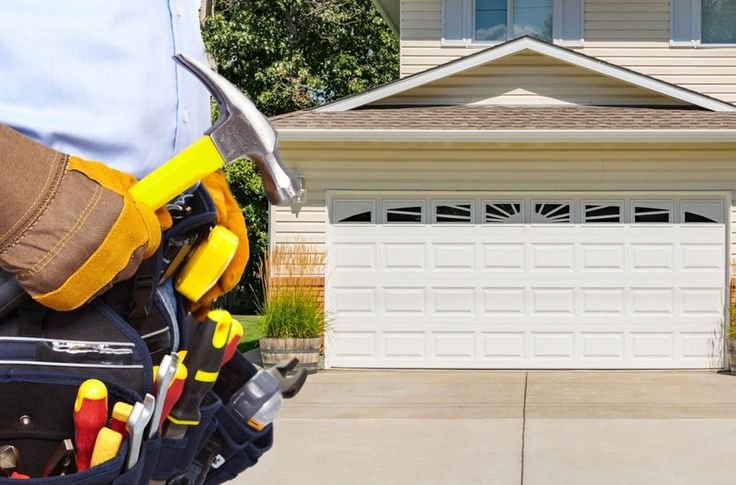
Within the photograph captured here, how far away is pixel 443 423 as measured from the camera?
10.5m

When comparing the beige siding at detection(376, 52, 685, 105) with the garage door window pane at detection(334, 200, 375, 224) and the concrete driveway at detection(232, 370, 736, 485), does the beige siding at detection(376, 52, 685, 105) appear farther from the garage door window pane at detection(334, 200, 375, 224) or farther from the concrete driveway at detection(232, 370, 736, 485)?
the concrete driveway at detection(232, 370, 736, 485)

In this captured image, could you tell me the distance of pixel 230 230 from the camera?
6.88 ft

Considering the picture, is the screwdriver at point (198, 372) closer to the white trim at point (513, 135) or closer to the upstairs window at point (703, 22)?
the white trim at point (513, 135)

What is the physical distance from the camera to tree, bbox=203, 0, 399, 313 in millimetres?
24422

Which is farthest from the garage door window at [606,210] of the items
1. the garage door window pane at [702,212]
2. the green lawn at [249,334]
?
the green lawn at [249,334]

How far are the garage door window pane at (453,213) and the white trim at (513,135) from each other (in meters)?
0.82

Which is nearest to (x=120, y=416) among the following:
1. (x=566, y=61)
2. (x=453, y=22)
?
(x=566, y=61)

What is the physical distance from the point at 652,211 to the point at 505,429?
492 cm

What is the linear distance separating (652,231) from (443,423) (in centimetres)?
468

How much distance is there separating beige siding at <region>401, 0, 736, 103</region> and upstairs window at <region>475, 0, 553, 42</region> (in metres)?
0.36

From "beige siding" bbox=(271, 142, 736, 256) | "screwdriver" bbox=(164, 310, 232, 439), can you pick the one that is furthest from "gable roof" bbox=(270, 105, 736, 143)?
"screwdriver" bbox=(164, 310, 232, 439)

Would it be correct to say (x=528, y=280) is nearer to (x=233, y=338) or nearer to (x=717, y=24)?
(x=717, y=24)

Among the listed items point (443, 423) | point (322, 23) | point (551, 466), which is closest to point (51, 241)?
point (551, 466)

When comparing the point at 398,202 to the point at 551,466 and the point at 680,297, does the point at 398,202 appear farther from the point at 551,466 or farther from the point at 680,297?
the point at 551,466
